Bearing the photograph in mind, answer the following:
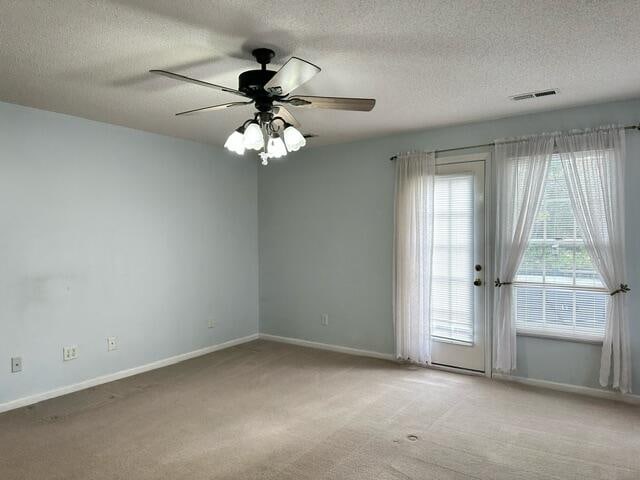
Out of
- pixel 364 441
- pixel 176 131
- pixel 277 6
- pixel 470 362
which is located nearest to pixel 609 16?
pixel 277 6

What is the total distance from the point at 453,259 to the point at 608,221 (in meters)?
1.34

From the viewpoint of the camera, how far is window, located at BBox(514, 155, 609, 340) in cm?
367

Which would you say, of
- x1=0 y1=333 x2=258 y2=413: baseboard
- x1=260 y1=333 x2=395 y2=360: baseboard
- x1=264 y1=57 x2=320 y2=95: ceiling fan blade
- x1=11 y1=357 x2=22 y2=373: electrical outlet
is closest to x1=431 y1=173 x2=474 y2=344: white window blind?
x1=260 y1=333 x2=395 y2=360: baseboard

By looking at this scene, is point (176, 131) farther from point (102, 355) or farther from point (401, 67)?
point (401, 67)

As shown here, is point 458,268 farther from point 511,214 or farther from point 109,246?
point 109,246

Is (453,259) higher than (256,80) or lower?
lower

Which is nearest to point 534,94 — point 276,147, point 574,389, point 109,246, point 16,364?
point 276,147

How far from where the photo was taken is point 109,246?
416 centimetres

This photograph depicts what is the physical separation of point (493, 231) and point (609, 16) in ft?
7.29

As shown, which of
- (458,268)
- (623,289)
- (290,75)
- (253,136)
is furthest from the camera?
(458,268)

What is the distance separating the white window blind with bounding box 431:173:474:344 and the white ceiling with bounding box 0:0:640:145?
87 centimetres

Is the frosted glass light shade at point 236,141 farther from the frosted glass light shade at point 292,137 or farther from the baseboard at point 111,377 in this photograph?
the baseboard at point 111,377

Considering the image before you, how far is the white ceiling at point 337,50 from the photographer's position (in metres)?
2.11

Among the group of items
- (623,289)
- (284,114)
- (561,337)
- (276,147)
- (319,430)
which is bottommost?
(319,430)
